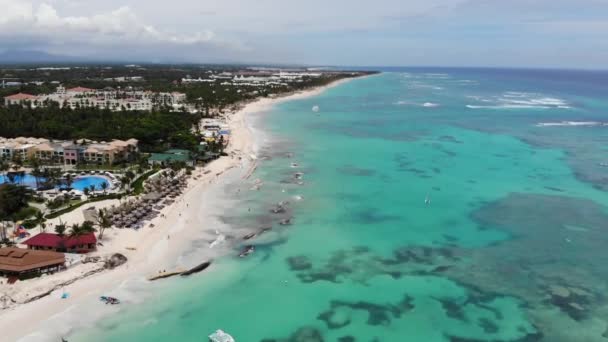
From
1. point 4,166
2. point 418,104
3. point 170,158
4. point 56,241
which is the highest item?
point 418,104

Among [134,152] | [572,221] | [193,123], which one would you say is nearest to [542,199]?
[572,221]

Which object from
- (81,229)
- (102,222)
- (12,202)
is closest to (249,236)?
(102,222)

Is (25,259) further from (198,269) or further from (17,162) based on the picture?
(17,162)

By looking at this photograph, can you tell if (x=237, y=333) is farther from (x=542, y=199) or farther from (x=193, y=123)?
(x=193, y=123)

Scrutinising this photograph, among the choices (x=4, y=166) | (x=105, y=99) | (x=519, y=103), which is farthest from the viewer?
(x=519, y=103)

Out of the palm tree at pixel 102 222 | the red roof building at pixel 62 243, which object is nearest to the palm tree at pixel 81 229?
the red roof building at pixel 62 243

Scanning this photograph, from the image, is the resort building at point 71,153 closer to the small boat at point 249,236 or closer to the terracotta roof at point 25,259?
the small boat at point 249,236

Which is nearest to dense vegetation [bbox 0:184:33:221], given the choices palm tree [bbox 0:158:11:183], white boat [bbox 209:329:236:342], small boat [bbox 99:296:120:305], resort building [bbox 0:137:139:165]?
palm tree [bbox 0:158:11:183]
